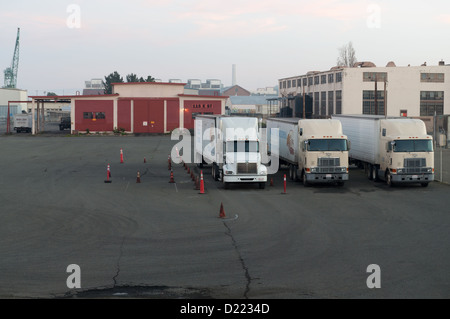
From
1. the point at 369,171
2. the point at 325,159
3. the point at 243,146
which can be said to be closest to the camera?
the point at 243,146

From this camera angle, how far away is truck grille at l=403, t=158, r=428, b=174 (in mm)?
31016

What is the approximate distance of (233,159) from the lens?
30.1 metres

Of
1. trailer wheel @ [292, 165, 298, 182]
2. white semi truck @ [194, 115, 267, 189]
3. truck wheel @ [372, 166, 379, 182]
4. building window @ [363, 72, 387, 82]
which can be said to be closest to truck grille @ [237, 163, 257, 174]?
white semi truck @ [194, 115, 267, 189]

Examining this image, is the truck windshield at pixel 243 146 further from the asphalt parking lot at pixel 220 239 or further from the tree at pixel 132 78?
the tree at pixel 132 78

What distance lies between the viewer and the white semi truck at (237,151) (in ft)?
98.5

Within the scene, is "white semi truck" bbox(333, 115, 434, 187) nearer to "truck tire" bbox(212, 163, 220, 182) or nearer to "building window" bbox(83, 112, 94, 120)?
"truck tire" bbox(212, 163, 220, 182)

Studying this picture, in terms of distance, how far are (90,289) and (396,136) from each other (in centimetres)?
2237

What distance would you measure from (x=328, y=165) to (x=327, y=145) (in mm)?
1120

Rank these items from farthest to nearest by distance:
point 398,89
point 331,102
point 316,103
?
point 316,103 < point 331,102 < point 398,89

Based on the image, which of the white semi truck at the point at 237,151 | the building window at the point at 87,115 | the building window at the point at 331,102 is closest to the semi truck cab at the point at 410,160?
the white semi truck at the point at 237,151

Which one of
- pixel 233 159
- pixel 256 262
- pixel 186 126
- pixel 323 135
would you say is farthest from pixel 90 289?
pixel 186 126

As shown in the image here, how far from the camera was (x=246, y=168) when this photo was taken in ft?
98.6

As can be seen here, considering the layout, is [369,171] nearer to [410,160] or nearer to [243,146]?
[410,160]

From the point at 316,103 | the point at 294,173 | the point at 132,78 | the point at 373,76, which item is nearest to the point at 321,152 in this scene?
the point at 294,173
